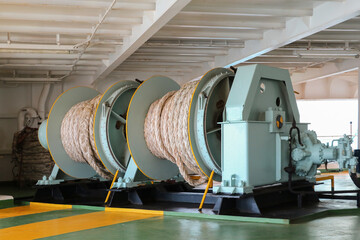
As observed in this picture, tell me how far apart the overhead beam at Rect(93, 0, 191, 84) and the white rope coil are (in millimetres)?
1284

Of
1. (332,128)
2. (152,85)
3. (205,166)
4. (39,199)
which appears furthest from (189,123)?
(332,128)

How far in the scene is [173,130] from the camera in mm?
7090

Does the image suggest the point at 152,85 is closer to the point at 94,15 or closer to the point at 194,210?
the point at 94,15

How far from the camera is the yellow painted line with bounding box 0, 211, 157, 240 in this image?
231 inches

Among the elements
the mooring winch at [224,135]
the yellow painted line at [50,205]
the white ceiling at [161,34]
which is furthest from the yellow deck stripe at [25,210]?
the white ceiling at [161,34]

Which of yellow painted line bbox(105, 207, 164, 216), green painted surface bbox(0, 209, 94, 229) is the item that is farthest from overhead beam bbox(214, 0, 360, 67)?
green painted surface bbox(0, 209, 94, 229)

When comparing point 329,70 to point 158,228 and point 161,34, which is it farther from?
point 158,228

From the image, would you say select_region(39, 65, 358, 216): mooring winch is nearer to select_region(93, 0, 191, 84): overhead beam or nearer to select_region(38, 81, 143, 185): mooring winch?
select_region(38, 81, 143, 185): mooring winch

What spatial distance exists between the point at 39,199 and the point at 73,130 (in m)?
1.34

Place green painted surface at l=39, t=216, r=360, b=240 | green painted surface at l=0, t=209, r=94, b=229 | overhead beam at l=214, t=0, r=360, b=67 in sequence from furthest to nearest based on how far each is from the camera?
overhead beam at l=214, t=0, r=360, b=67, green painted surface at l=0, t=209, r=94, b=229, green painted surface at l=39, t=216, r=360, b=240

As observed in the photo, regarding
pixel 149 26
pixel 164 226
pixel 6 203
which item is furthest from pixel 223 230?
pixel 6 203

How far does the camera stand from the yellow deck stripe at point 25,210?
7.66 meters

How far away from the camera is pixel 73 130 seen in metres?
8.94

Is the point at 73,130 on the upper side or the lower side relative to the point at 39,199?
upper
